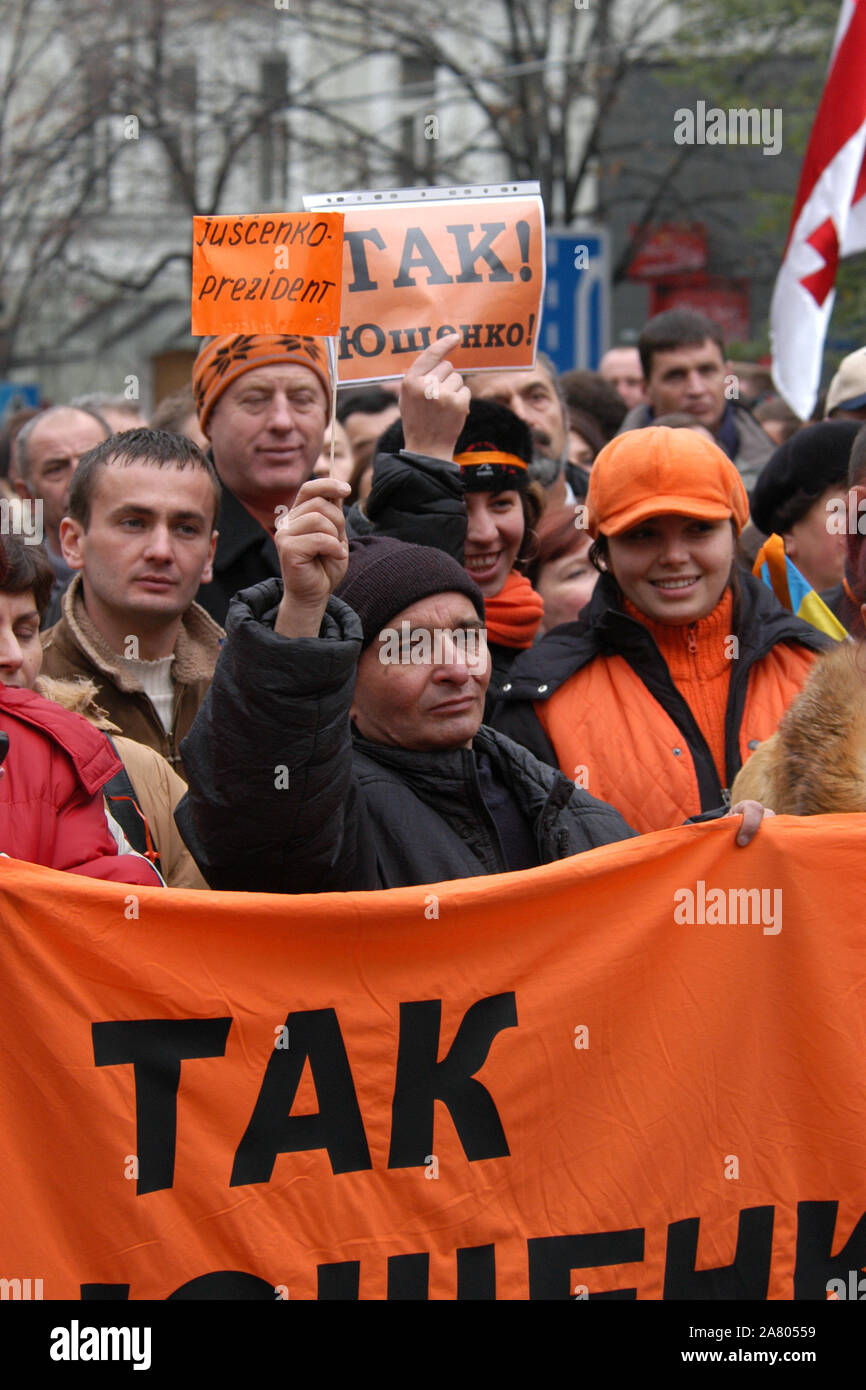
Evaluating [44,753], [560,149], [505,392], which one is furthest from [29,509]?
[560,149]

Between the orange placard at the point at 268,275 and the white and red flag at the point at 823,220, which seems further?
the white and red flag at the point at 823,220

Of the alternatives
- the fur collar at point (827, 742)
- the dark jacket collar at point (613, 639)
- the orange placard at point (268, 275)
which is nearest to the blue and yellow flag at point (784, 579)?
the dark jacket collar at point (613, 639)

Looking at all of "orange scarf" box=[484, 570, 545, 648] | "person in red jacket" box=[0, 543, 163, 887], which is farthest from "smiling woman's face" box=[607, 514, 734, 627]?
"person in red jacket" box=[0, 543, 163, 887]

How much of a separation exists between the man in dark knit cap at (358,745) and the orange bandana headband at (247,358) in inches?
54.8

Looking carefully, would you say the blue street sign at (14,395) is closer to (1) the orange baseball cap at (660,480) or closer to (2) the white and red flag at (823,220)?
(2) the white and red flag at (823,220)

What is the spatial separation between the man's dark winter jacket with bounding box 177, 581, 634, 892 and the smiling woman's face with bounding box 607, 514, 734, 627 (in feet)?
2.35

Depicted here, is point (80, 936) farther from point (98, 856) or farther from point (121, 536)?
point (121, 536)

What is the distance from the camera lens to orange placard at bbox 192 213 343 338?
3.25 metres

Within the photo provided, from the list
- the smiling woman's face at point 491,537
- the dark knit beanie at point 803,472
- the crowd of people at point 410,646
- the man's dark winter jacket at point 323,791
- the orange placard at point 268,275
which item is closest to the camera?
the man's dark winter jacket at point 323,791

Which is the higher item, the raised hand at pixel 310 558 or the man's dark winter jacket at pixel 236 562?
the man's dark winter jacket at pixel 236 562

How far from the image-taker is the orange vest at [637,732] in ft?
11.8

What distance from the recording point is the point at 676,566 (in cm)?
376

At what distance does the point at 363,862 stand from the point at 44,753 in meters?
0.58

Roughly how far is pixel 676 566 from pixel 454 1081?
1412mm
